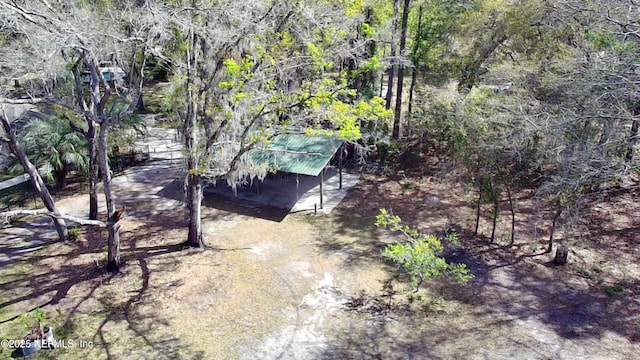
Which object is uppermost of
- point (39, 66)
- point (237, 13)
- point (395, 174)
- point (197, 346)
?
point (237, 13)

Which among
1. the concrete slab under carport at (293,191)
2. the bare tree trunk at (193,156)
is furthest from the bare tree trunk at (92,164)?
the concrete slab under carport at (293,191)

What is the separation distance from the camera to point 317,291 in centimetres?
1080

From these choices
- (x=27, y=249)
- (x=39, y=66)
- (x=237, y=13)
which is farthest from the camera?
(x=27, y=249)

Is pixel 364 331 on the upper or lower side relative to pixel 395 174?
lower

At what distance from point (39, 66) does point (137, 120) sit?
880 centimetres

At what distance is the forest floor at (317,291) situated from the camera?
355 inches

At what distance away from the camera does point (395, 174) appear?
18.5 m

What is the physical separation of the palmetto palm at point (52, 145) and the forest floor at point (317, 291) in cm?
143

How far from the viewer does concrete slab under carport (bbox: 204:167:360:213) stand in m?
15.6

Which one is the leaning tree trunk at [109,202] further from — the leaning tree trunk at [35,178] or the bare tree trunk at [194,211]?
the bare tree trunk at [194,211]

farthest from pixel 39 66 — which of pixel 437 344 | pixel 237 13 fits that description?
pixel 437 344

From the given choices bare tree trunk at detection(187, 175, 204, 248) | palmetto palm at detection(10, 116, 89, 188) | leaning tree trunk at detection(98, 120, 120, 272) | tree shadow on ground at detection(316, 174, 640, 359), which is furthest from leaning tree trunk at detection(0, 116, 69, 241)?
tree shadow on ground at detection(316, 174, 640, 359)

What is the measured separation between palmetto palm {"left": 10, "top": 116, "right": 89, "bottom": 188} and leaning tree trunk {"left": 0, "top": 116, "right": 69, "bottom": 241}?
277 cm

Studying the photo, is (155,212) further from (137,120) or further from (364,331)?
(364,331)
